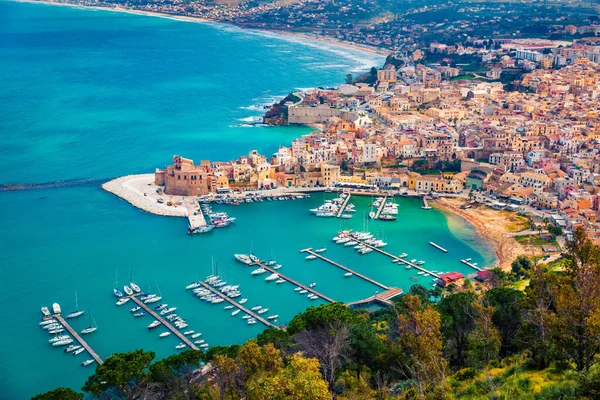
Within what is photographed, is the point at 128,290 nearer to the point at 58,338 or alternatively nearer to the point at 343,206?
the point at 58,338

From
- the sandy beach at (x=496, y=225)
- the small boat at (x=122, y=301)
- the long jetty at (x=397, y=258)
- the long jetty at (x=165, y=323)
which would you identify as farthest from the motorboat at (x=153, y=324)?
the sandy beach at (x=496, y=225)

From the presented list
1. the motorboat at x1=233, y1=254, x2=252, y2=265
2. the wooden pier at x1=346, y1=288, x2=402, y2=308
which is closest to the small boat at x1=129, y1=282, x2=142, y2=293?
the motorboat at x1=233, y1=254, x2=252, y2=265

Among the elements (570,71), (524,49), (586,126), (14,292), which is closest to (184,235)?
(14,292)

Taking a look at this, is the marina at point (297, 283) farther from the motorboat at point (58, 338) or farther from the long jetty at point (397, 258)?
the motorboat at point (58, 338)

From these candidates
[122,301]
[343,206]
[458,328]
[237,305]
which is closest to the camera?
[458,328]

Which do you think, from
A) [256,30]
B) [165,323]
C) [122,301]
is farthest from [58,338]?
[256,30]

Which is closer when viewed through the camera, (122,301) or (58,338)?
(58,338)
